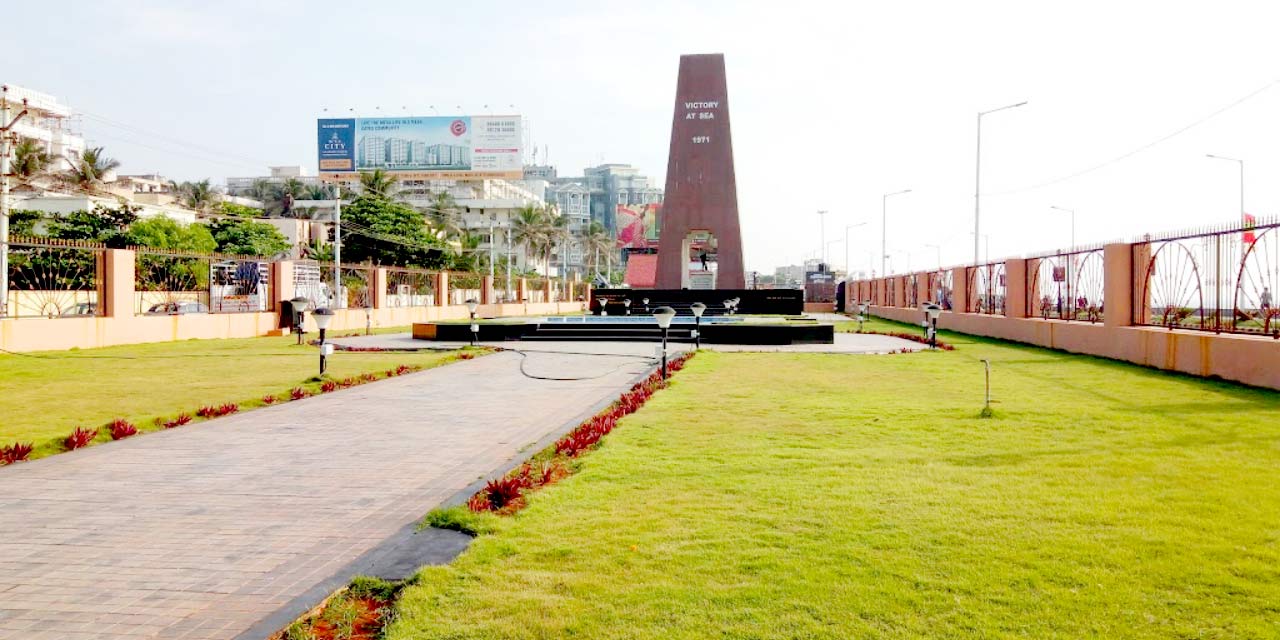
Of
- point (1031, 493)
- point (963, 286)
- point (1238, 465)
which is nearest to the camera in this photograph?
point (1031, 493)

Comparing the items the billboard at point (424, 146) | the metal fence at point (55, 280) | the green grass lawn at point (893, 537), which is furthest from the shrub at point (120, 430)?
the billboard at point (424, 146)

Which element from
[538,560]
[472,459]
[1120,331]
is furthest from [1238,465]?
[1120,331]

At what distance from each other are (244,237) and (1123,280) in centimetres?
5604

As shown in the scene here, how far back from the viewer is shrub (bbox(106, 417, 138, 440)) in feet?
26.4

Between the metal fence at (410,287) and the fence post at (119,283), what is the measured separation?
46.3 feet

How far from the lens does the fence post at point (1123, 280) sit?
14602mm

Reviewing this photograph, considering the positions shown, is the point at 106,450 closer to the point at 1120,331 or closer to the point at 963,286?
the point at 1120,331

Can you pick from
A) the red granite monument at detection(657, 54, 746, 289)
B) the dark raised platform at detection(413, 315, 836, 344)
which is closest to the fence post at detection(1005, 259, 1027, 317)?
the dark raised platform at detection(413, 315, 836, 344)

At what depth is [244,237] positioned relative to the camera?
58500 mm

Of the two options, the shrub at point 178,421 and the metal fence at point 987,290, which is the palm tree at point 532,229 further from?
the shrub at point 178,421

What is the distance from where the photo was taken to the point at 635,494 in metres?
5.44

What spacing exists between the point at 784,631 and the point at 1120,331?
546 inches

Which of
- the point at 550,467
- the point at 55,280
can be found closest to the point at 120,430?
the point at 550,467

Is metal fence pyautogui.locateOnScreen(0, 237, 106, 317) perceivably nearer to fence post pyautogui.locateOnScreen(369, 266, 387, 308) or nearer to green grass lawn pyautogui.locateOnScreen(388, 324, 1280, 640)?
fence post pyautogui.locateOnScreen(369, 266, 387, 308)
